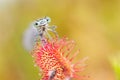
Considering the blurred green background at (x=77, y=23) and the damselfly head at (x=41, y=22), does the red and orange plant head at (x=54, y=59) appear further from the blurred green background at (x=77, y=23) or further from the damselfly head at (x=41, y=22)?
the blurred green background at (x=77, y=23)

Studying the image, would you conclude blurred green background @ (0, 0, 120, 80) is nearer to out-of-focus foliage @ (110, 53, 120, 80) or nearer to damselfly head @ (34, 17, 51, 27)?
out-of-focus foliage @ (110, 53, 120, 80)

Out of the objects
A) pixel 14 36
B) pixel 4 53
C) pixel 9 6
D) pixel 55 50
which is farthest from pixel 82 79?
pixel 9 6

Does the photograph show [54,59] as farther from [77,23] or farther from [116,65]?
[77,23]

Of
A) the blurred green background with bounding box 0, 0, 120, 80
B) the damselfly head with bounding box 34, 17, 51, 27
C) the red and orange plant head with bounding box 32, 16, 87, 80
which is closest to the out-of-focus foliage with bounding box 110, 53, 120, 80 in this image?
the red and orange plant head with bounding box 32, 16, 87, 80

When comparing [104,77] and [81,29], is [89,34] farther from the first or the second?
[104,77]


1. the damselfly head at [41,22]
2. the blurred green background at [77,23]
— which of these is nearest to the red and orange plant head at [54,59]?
the damselfly head at [41,22]

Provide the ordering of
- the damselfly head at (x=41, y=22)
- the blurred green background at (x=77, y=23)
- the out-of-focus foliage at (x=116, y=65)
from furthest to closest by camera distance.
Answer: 1. the blurred green background at (x=77, y=23)
2. the out-of-focus foliage at (x=116, y=65)
3. the damselfly head at (x=41, y=22)

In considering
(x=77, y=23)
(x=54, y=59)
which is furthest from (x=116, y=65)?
(x=77, y=23)
